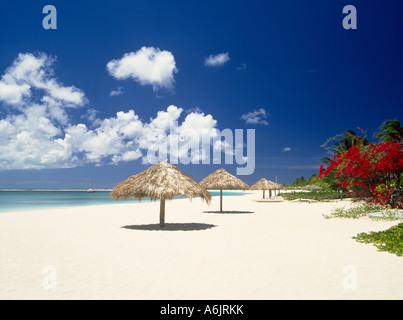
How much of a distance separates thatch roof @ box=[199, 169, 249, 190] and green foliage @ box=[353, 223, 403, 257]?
1105 centimetres

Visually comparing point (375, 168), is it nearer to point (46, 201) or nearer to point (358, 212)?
point (358, 212)

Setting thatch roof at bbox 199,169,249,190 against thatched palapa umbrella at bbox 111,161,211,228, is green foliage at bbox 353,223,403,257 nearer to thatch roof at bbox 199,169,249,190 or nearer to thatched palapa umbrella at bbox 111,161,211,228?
thatched palapa umbrella at bbox 111,161,211,228

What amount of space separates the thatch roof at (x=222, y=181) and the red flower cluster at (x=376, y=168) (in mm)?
11530

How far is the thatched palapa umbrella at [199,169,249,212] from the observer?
2034 cm

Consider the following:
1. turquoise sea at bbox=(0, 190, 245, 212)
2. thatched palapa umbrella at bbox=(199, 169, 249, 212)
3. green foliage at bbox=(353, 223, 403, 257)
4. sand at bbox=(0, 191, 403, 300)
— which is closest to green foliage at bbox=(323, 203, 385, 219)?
thatched palapa umbrella at bbox=(199, 169, 249, 212)

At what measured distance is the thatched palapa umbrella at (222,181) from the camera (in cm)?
2034

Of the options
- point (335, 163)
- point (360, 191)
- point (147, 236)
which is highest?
point (335, 163)

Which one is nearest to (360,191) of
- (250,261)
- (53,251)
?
(250,261)

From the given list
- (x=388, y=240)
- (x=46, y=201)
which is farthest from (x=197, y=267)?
(x=46, y=201)

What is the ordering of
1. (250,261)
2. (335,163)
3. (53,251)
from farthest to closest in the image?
(335,163) → (53,251) → (250,261)

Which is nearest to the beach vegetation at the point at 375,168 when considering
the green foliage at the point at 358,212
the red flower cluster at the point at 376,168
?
the red flower cluster at the point at 376,168
